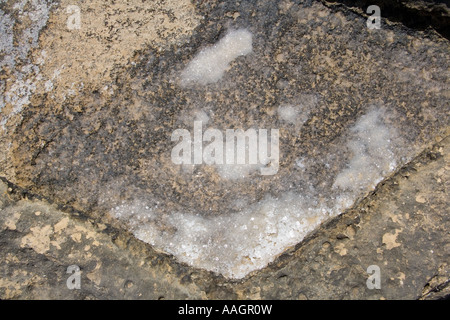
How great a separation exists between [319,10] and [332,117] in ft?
0.91

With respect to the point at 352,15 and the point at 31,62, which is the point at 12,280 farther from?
the point at 352,15

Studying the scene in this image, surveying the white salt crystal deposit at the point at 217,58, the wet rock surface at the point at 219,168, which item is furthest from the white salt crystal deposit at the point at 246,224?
the white salt crystal deposit at the point at 217,58

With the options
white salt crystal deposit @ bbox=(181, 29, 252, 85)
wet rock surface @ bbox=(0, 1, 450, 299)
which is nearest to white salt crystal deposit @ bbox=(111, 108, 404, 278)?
wet rock surface @ bbox=(0, 1, 450, 299)

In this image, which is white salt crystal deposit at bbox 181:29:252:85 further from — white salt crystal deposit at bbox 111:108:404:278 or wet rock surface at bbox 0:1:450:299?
white salt crystal deposit at bbox 111:108:404:278

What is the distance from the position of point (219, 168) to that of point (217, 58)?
0.27 metres

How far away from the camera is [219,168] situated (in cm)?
109

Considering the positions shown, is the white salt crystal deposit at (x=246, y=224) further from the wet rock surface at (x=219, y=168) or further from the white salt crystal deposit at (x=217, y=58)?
the white salt crystal deposit at (x=217, y=58)

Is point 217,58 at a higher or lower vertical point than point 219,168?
higher

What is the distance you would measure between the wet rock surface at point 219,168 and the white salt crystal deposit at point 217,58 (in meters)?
0.02

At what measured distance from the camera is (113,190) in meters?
1.08

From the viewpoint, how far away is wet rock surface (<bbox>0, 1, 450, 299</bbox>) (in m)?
1.05

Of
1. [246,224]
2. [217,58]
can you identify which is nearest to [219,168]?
[246,224]

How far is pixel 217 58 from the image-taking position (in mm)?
1134

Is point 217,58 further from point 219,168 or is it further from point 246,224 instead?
point 246,224
